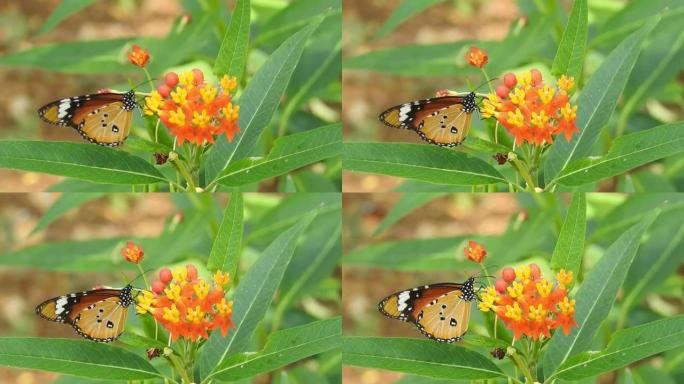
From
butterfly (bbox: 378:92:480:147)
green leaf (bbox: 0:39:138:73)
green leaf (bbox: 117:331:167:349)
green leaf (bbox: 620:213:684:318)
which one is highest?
green leaf (bbox: 0:39:138:73)

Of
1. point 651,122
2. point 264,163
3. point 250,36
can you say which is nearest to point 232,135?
point 264,163

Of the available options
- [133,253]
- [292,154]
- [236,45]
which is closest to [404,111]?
[292,154]

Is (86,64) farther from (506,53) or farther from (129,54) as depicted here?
(506,53)

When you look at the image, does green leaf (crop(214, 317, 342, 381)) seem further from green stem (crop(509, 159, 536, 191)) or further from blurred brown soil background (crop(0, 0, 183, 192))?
blurred brown soil background (crop(0, 0, 183, 192))

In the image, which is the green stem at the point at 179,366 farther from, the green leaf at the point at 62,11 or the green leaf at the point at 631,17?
the green leaf at the point at 631,17

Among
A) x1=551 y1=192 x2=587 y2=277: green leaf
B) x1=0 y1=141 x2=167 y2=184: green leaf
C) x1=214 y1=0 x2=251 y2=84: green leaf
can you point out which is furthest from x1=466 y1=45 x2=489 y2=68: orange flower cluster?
x1=0 y1=141 x2=167 y2=184: green leaf

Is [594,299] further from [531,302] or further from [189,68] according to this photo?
[189,68]

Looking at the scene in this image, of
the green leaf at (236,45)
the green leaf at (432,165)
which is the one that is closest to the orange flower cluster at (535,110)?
the green leaf at (432,165)
